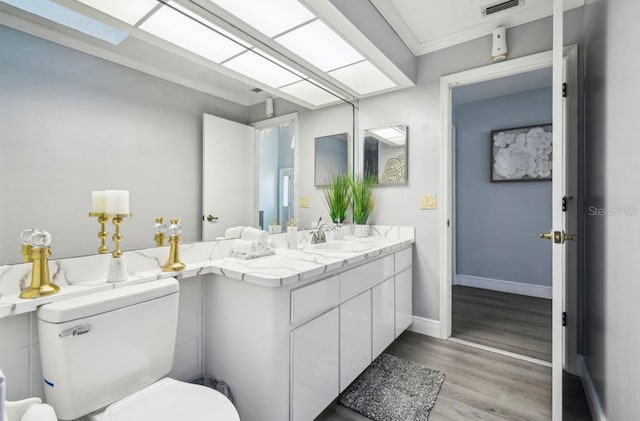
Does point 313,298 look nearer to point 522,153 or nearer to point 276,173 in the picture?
point 276,173

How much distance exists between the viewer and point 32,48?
3.26 feet

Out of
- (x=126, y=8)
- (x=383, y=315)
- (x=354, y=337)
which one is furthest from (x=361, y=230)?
(x=126, y=8)

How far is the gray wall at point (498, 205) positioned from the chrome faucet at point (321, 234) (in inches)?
96.7

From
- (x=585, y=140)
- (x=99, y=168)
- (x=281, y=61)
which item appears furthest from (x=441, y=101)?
(x=99, y=168)

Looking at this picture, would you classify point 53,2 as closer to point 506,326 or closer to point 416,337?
point 416,337

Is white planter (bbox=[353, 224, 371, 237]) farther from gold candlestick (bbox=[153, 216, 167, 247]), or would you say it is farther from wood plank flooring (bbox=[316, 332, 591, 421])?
gold candlestick (bbox=[153, 216, 167, 247])

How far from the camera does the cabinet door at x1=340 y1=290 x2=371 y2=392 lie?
1.60 m

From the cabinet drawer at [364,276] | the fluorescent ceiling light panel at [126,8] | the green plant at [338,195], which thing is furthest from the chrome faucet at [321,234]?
the fluorescent ceiling light panel at [126,8]

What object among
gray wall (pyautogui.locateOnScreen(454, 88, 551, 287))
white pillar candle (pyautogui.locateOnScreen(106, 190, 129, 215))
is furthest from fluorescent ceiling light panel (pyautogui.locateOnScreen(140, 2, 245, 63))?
gray wall (pyautogui.locateOnScreen(454, 88, 551, 287))

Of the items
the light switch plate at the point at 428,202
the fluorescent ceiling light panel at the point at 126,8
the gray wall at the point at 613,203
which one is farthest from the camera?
the light switch plate at the point at 428,202

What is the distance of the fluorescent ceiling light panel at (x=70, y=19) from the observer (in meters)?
1.00

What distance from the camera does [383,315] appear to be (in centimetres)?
204

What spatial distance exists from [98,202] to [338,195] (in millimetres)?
1762

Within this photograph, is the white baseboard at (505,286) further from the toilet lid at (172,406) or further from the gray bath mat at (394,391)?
the toilet lid at (172,406)
